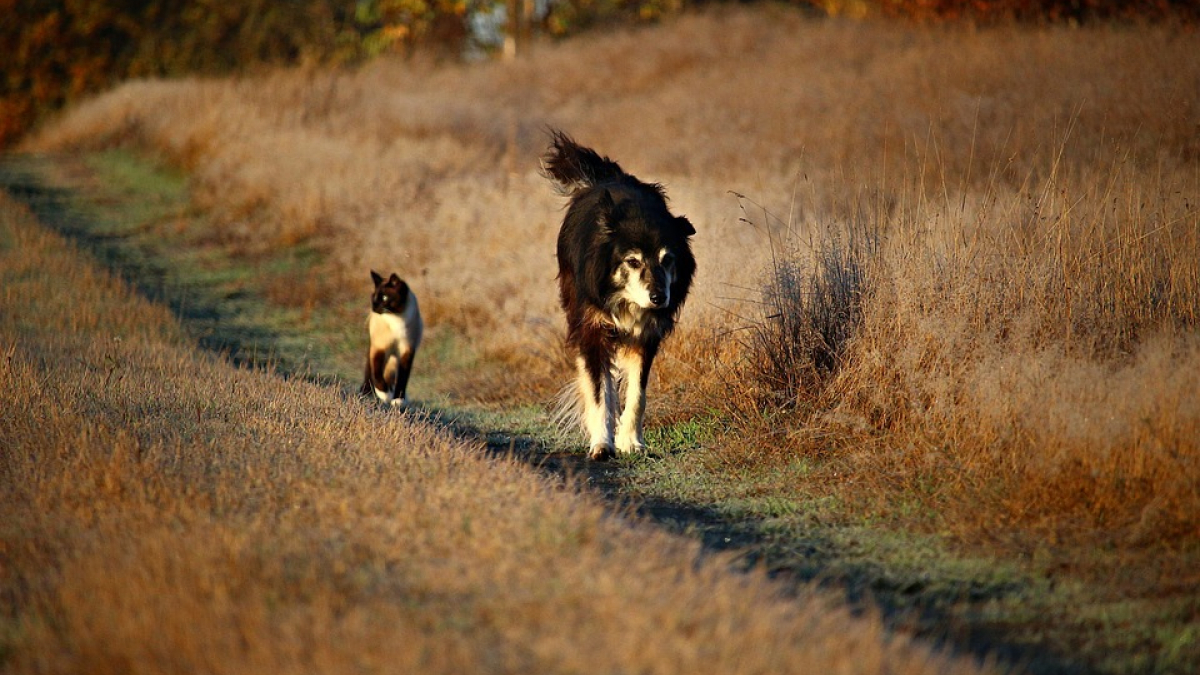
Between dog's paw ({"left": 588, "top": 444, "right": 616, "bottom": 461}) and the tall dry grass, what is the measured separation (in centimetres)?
91

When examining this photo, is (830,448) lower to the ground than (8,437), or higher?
higher

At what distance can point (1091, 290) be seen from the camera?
620 cm

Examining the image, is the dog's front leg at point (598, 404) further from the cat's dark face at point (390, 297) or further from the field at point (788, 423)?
the cat's dark face at point (390, 297)

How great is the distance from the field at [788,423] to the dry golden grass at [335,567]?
0.02 metres

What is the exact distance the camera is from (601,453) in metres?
6.70

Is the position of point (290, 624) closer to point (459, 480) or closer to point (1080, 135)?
point (459, 480)

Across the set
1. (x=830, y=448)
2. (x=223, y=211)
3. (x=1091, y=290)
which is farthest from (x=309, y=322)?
(x=1091, y=290)

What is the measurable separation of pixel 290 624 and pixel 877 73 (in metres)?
16.3

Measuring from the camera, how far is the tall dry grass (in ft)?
17.7

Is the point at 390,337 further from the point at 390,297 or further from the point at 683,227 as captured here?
the point at 683,227

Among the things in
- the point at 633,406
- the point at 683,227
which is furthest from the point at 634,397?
the point at 683,227

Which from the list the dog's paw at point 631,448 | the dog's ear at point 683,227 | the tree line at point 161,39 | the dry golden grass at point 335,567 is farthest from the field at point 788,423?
the tree line at point 161,39

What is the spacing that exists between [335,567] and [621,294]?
3.16 metres

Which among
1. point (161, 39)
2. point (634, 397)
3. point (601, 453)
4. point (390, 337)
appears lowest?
point (601, 453)
